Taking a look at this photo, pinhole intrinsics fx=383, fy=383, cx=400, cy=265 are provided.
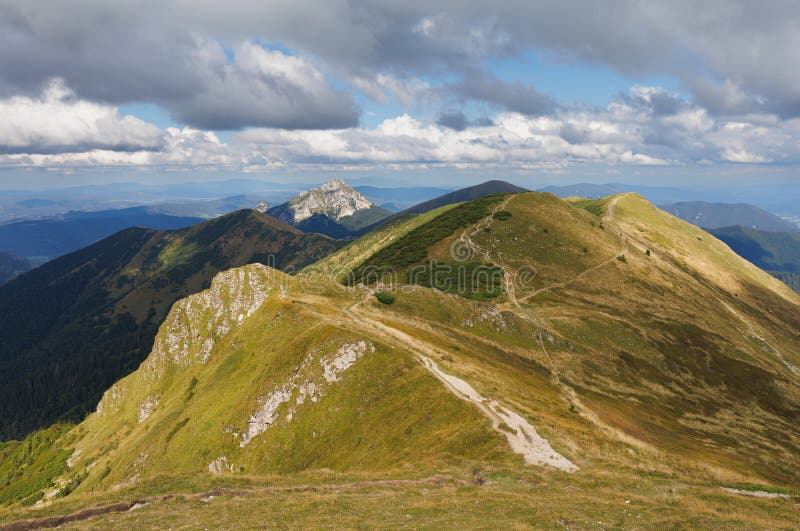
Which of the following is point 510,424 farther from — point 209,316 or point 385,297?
point 209,316

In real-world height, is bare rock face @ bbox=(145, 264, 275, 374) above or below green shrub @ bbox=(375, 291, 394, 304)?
below

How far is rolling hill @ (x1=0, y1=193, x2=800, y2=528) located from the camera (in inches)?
1250

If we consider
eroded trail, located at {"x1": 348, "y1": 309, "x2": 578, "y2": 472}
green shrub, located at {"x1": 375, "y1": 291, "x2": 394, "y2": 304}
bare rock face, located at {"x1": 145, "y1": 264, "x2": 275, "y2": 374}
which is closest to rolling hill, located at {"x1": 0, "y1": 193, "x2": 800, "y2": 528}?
eroded trail, located at {"x1": 348, "y1": 309, "x2": 578, "y2": 472}

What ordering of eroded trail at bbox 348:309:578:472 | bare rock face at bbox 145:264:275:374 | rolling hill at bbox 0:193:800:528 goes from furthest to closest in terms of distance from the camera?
1. bare rock face at bbox 145:264:275:374
2. eroded trail at bbox 348:309:578:472
3. rolling hill at bbox 0:193:800:528

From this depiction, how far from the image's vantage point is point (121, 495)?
3741cm

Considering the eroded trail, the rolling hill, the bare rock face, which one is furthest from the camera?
the bare rock face

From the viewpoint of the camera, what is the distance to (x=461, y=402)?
1797 inches

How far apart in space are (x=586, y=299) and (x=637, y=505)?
98.9m

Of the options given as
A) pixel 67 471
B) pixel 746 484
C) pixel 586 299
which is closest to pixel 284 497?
pixel 746 484

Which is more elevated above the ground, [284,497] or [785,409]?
[284,497]

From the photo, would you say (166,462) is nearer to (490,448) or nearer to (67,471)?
(490,448)

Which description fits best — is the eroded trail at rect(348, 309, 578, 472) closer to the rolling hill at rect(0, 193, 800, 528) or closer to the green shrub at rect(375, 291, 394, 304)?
the rolling hill at rect(0, 193, 800, 528)

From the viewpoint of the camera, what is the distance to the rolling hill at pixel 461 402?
3175cm

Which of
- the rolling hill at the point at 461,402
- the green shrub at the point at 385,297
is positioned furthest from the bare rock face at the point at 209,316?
the green shrub at the point at 385,297
